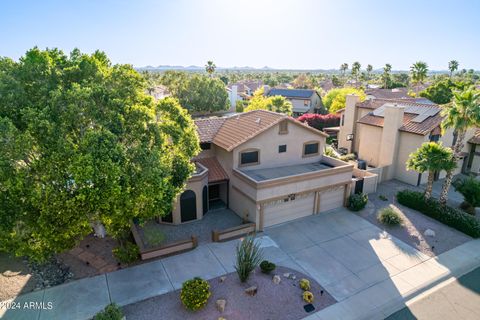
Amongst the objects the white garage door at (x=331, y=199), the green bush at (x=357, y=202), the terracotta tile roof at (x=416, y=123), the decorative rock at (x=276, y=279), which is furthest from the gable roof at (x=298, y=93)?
the decorative rock at (x=276, y=279)

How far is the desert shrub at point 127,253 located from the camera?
17188 millimetres

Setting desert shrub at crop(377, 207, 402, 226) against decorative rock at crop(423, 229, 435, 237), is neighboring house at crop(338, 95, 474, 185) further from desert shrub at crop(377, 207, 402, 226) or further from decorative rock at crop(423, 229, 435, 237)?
decorative rock at crop(423, 229, 435, 237)

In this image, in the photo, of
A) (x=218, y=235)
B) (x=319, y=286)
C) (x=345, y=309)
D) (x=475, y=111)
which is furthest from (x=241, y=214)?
(x=475, y=111)

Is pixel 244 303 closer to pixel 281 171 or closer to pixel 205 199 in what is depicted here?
pixel 205 199

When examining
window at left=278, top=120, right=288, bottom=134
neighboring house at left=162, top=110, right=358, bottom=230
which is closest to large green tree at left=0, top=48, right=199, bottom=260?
neighboring house at left=162, top=110, right=358, bottom=230

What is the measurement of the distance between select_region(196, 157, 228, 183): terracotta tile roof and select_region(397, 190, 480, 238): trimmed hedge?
15016mm

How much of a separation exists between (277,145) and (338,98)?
37.0 metres

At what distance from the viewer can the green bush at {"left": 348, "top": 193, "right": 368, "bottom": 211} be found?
24281 mm

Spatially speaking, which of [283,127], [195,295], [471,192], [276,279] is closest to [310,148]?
[283,127]

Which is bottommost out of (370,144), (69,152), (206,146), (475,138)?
(370,144)

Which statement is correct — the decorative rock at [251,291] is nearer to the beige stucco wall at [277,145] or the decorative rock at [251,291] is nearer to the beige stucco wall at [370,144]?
the beige stucco wall at [277,145]

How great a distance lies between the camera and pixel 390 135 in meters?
30.3

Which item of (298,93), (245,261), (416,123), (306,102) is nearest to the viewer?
(245,261)

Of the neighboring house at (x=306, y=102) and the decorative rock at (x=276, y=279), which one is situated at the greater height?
the neighboring house at (x=306, y=102)
